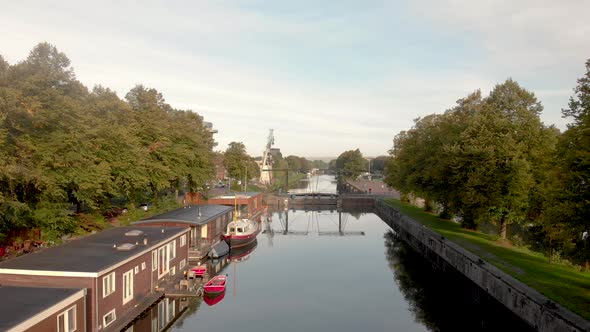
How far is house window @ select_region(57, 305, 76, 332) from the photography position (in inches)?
756

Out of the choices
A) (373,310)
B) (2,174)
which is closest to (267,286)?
(373,310)

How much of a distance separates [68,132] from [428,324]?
28.7 metres

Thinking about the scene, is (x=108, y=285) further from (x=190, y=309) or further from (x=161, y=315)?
(x=190, y=309)

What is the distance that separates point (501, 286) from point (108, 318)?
23.8 meters

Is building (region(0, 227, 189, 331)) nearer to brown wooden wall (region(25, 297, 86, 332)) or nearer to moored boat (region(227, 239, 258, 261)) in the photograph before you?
brown wooden wall (region(25, 297, 86, 332))

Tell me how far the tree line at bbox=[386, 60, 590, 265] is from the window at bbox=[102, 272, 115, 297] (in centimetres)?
2384

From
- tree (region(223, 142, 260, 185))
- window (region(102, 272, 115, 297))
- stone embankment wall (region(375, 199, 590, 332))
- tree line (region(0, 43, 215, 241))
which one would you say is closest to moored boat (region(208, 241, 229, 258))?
tree line (region(0, 43, 215, 241))

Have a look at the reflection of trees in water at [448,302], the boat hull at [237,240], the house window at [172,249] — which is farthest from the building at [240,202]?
the house window at [172,249]

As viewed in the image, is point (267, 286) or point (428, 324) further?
point (267, 286)

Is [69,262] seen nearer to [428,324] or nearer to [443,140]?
[428,324]

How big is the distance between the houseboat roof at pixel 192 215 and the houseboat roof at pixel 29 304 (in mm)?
20643

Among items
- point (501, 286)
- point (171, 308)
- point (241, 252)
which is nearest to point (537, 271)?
point (501, 286)

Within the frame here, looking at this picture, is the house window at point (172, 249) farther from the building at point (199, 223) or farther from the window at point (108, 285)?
the window at point (108, 285)

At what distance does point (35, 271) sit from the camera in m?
22.5
